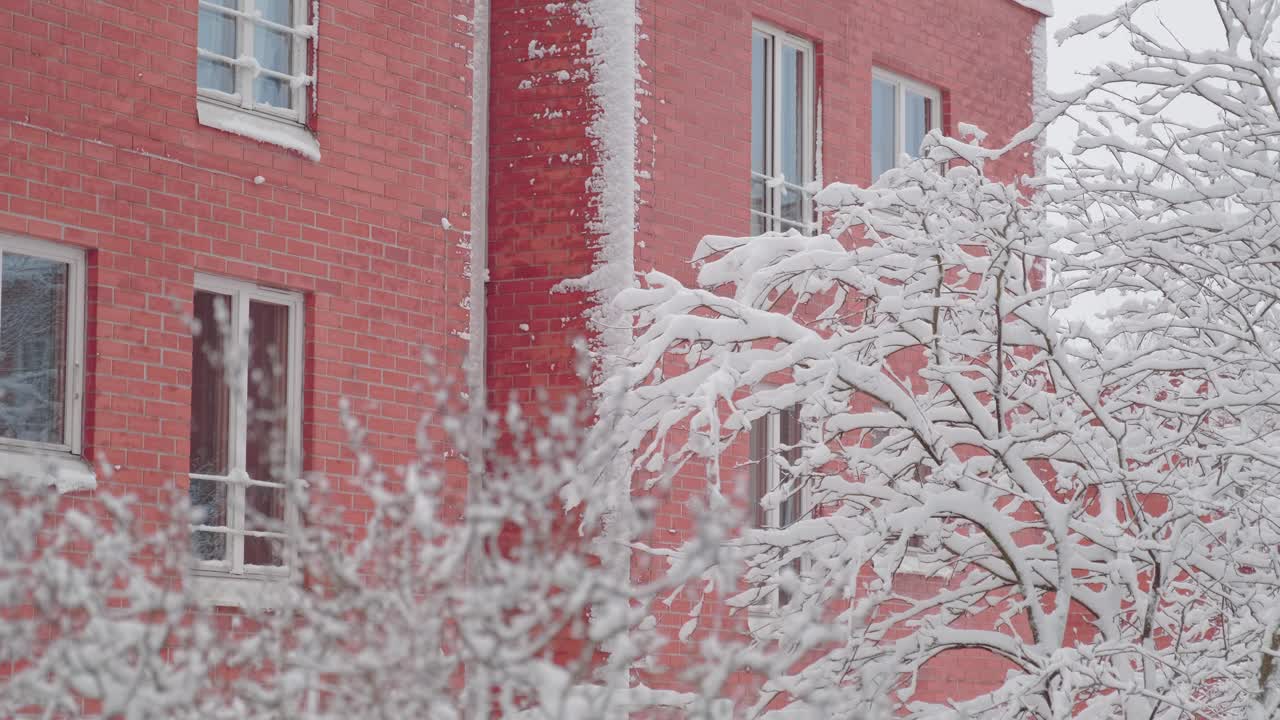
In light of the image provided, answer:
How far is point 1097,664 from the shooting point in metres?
7.69

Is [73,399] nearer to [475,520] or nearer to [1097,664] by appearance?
[1097,664]

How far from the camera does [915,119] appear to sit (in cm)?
1574

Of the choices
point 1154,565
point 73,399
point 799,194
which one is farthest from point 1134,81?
point 799,194

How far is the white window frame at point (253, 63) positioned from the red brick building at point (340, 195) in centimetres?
2

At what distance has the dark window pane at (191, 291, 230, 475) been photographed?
1038cm

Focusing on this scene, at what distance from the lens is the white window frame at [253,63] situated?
10.6 metres

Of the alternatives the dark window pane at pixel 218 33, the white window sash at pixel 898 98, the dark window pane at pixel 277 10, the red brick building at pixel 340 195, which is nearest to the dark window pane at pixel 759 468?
the red brick building at pixel 340 195

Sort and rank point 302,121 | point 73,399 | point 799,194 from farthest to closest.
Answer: point 799,194
point 302,121
point 73,399

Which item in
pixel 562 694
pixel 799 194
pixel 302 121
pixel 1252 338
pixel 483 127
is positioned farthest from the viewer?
pixel 799 194

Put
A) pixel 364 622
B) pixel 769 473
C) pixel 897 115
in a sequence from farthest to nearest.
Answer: pixel 897 115
pixel 769 473
pixel 364 622

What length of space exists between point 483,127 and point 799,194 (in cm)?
272

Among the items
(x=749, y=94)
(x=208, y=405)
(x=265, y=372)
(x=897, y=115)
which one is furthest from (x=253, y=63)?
(x=897, y=115)

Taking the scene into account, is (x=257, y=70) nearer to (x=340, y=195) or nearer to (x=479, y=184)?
(x=340, y=195)

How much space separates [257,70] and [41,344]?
2.10 metres
